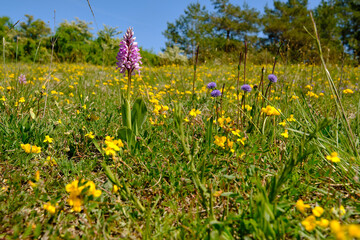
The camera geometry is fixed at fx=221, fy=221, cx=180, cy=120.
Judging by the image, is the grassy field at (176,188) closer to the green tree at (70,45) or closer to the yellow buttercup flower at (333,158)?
the yellow buttercup flower at (333,158)

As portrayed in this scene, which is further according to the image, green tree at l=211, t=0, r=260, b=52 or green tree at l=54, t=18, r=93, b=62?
green tree at l=211, t=0, r=260, b=52

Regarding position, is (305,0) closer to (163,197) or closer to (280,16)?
(280,16)

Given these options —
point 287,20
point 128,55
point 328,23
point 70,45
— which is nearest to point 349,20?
point 328,23

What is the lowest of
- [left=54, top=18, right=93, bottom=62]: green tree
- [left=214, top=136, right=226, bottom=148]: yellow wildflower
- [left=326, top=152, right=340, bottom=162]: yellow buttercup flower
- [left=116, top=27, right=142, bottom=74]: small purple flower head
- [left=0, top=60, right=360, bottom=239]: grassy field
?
[left=0, top=60, right=360, bottom=239]: grassy field

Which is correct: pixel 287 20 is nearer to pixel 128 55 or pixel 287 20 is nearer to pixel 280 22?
pixel 280 22

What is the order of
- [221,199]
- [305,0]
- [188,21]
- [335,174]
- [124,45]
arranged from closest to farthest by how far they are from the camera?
[221,199] → [335,174] → [124,45] → [188,21] → [305,0]

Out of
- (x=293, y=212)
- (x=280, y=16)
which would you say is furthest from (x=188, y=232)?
(x=280, y=16)

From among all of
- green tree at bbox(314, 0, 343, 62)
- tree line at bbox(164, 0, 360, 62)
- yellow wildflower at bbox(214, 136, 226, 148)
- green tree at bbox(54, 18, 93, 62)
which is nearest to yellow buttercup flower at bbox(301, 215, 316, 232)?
yellow wildflower at bbox(214, 136, 226, 148)

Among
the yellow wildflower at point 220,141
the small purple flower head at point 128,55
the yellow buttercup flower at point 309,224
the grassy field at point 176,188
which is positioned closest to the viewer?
the yellow buttercup flower at point 309,224

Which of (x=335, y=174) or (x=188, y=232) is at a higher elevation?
(x=335, y=174)

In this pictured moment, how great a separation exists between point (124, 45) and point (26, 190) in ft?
3.96

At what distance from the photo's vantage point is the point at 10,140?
1.62 m

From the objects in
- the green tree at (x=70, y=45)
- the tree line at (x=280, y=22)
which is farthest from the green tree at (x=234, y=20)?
the green tree at (x=70, y=45)

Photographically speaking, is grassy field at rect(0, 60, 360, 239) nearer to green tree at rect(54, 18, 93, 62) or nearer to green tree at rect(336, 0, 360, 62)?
green tree at rect(54, 18, 93, 62)
